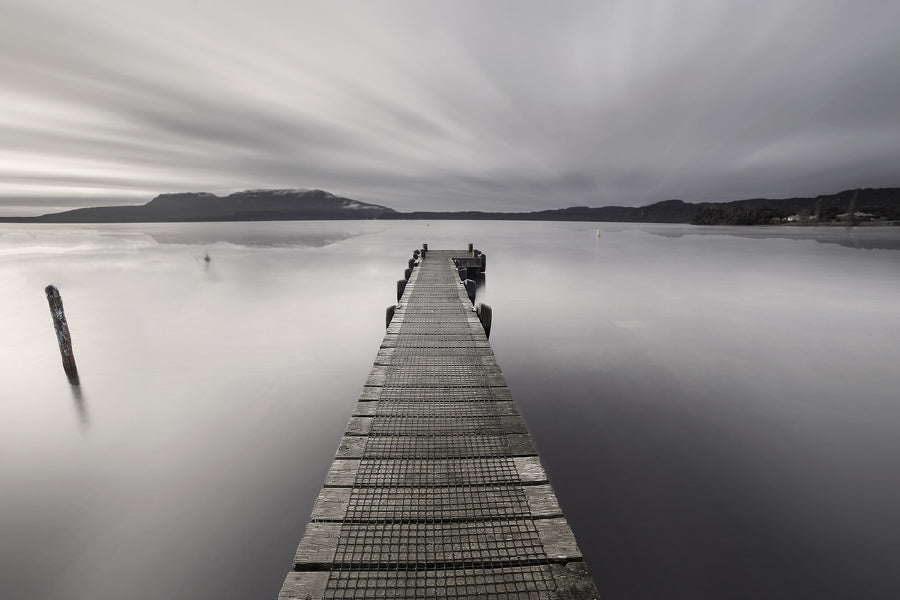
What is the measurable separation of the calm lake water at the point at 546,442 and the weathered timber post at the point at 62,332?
0.34m

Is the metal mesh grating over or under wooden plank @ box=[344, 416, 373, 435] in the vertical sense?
under

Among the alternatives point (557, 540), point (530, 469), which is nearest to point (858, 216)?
point (530, 469)

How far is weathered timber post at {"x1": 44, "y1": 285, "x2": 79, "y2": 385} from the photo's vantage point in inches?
454

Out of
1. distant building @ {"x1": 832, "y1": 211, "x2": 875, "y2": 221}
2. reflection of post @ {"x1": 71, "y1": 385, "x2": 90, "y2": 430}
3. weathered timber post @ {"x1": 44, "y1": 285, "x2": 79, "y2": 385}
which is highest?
distant building @ {"x1": 832, "y1": 211, "x2": 875, "y2": 221}

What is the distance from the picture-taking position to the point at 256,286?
29.1 meters

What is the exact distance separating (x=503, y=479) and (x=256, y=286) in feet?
94.3

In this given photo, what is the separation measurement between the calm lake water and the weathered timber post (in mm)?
341

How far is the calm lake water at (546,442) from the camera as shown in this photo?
5.77 m

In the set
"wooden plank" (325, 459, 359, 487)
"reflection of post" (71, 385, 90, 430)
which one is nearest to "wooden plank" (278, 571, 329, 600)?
"wooden plank" (325, 459, 359, 487)

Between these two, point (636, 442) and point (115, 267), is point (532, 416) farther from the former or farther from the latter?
point (115, 267)

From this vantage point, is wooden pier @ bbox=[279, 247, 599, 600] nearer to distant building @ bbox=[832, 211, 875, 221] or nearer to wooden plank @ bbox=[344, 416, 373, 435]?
wooden plank @ bbox=[344, 416, 373, 435]

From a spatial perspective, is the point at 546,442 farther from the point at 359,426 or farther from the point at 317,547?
the point at 317,547

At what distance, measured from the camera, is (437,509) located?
402 cm

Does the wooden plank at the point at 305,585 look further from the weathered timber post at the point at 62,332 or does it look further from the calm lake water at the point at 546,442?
the weathered timber post at the point at 62,332
